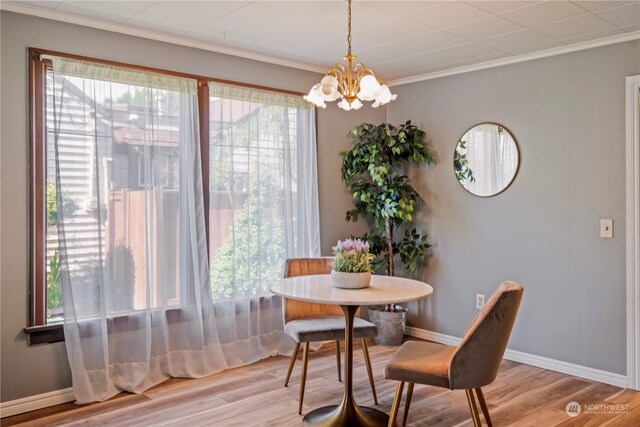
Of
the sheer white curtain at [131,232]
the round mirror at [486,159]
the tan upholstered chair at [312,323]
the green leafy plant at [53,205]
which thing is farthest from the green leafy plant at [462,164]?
the green leafy plant at [53,205]

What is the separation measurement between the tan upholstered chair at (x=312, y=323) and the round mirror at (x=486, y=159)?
1532mm

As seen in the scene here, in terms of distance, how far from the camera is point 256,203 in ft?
12.9

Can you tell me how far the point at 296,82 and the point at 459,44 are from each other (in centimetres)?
137

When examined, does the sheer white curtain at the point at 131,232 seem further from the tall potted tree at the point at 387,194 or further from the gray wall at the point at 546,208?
the gray wall at the point at 546,208

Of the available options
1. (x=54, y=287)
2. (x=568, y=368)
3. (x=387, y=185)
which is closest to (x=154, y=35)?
(x=54, y=287)

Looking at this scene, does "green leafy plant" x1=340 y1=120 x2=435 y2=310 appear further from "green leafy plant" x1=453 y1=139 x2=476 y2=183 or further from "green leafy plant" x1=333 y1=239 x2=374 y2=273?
"green leafy plant" x1=333 y1=239 x2=374 y2=273

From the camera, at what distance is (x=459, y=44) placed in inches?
142

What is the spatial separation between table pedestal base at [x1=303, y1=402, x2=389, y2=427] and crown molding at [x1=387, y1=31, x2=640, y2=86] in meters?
2.80

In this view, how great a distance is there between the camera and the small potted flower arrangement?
8.91ft

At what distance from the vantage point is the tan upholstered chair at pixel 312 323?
9.91 ft

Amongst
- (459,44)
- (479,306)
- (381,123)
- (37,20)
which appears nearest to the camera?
(37,20)

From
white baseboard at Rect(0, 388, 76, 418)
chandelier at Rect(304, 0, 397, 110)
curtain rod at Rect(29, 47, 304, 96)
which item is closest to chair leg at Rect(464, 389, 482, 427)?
chandelier at Rect(304, 0, 397, 110)

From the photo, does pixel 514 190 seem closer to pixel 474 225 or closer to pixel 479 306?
A: pixel 474 225

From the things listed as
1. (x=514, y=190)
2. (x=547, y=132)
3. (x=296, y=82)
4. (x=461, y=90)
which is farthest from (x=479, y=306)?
(x=296, y=82)
